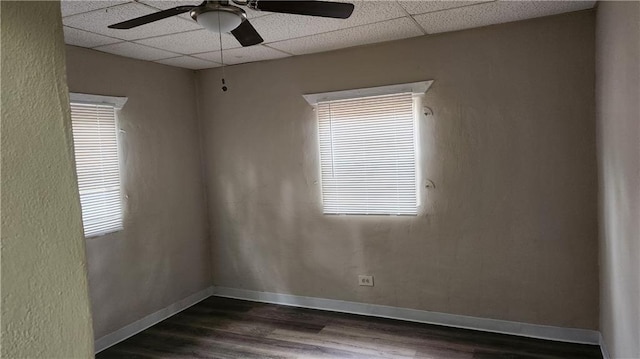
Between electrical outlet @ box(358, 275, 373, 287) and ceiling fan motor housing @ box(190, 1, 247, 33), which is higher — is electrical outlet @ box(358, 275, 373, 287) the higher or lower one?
the lower one

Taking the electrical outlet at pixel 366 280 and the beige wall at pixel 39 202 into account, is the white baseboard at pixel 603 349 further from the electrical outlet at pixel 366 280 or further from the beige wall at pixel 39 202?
the beige wall at pixel 39 202

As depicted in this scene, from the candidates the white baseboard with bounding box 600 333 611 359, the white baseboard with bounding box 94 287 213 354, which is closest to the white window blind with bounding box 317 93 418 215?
the white baseboard with bounding box 600 333 611 359

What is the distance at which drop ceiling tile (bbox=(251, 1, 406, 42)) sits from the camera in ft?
9.09

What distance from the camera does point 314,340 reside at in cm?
360

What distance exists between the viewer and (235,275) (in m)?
4.65

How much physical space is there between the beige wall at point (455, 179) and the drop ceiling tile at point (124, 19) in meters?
1.31

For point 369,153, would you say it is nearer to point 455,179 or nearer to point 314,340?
point 455,179

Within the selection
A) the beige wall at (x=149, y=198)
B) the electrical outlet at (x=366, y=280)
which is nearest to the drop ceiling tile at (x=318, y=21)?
the beige wall at (x=149, y=198)

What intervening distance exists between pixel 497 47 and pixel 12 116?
10.9 ft

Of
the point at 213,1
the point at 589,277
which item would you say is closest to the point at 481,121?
the point at 589,277

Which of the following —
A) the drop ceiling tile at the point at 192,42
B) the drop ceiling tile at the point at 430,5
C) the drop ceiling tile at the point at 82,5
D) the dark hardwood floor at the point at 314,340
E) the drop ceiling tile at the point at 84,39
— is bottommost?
the dark hardwood floor at the point at 314,340

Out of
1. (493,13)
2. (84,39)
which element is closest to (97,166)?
(84,39)

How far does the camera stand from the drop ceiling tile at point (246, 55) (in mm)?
3764

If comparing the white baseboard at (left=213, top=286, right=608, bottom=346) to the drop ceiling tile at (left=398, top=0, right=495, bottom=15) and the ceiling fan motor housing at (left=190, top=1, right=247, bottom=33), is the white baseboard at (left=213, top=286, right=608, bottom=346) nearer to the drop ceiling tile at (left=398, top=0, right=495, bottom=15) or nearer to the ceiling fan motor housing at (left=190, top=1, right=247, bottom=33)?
the drop ceiling tile at (left=398, top=0, right=495, bottom=15)
